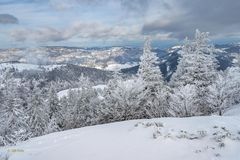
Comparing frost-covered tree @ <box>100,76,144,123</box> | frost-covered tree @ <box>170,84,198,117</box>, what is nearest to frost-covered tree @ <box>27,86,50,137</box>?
frost-covered tree @ <box>100,76,144,123</box>

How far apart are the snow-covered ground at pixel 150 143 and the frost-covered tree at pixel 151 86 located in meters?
Answer: 18.8

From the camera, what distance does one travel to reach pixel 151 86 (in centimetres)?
3975

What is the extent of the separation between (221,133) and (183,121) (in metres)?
2.83

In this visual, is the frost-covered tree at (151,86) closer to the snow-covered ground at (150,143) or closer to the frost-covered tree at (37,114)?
the snow-covered ground at (150,143)

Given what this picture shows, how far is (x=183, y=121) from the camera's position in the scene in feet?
54.6

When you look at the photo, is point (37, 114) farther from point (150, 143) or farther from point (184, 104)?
point (150, 143)

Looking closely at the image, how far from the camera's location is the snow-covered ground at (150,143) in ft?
43.1

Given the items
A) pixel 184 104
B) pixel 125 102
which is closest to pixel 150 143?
pixel 184 104

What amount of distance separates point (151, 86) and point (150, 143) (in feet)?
83.2

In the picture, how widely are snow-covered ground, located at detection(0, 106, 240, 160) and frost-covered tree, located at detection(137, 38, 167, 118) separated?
18.8m

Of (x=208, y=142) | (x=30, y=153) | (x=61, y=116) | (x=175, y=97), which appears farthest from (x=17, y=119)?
(x=208, y=142)

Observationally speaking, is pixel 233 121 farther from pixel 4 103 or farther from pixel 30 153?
pixel 4 103

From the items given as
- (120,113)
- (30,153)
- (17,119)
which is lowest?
(17,119)

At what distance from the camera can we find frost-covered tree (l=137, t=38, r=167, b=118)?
36969 mm
